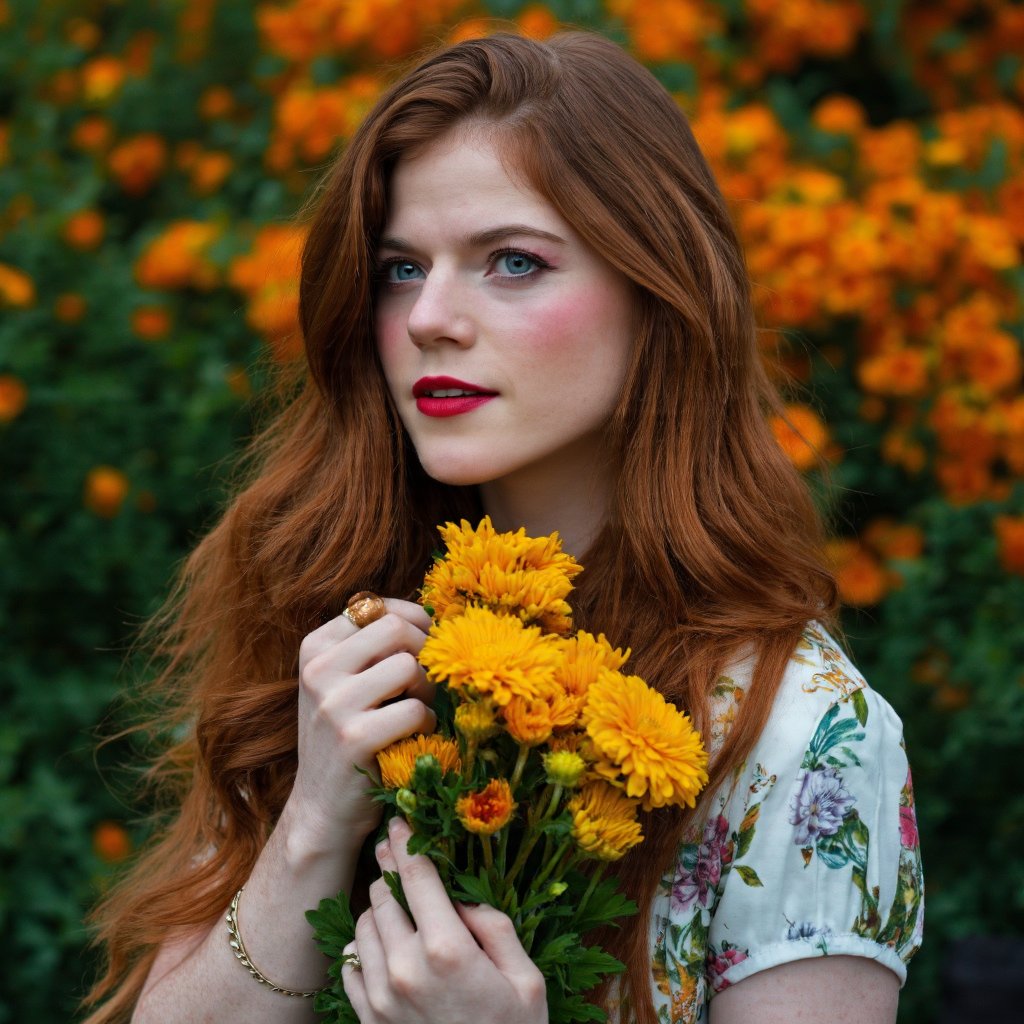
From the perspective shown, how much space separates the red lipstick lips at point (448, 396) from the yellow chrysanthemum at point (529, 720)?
515mm

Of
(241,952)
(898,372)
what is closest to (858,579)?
(898,372)

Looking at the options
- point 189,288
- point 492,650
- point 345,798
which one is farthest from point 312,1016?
point 189,288

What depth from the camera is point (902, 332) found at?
312 centimetres

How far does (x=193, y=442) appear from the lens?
324 centimetres

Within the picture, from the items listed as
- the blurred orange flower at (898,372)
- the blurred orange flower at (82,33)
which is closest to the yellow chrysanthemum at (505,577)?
the blurred orange flower at (898,372)

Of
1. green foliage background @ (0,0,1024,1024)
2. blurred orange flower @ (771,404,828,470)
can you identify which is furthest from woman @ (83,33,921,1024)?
green foliage background @ (0,0,1024,1024)

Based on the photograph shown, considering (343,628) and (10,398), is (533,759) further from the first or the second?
(10,398)

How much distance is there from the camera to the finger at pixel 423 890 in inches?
52.8

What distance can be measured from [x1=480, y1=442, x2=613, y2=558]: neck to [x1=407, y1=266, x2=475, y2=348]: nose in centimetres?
25

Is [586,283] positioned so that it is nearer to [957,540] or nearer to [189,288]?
[957,540]

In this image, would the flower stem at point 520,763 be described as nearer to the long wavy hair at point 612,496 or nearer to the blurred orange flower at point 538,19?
the long wavy hair at point 612,496

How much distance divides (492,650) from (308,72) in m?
2.71

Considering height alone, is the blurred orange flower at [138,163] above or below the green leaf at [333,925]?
above

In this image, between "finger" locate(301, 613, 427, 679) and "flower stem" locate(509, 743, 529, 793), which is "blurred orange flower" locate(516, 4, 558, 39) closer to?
"finger" locate(301, 613, 427, 679)
